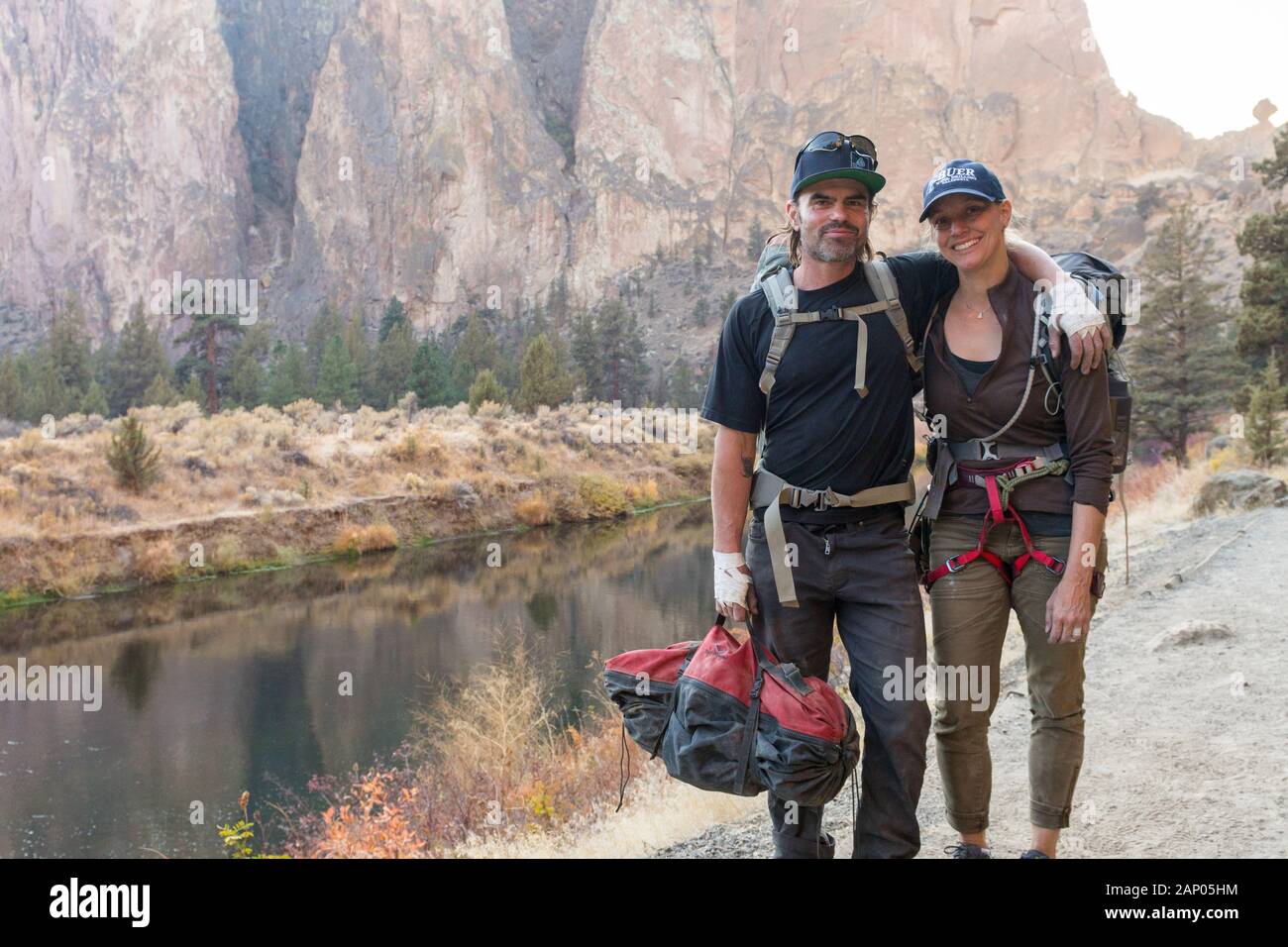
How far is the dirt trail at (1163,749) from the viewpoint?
3436 mm

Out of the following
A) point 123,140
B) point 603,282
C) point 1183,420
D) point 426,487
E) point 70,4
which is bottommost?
point 426,487

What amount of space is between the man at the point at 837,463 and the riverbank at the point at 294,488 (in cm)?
1703

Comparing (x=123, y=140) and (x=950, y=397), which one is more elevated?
(x=123, y=140)

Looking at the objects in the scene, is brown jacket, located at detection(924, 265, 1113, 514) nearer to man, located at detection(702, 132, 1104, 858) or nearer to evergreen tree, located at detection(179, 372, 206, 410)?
man, located at detection(702, 132, 1104, 858)

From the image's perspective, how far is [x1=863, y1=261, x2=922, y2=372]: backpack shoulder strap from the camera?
2.74m

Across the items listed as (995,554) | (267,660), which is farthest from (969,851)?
(267,660)

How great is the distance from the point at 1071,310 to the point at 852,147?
75 centimetres

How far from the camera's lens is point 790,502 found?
9.16ft

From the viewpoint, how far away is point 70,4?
74250 mm

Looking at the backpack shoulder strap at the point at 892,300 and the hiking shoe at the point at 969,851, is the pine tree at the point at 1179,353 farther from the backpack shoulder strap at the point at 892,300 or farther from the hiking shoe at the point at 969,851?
the backpack shoulder strap at the point at 892,300

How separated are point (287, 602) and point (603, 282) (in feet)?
221
